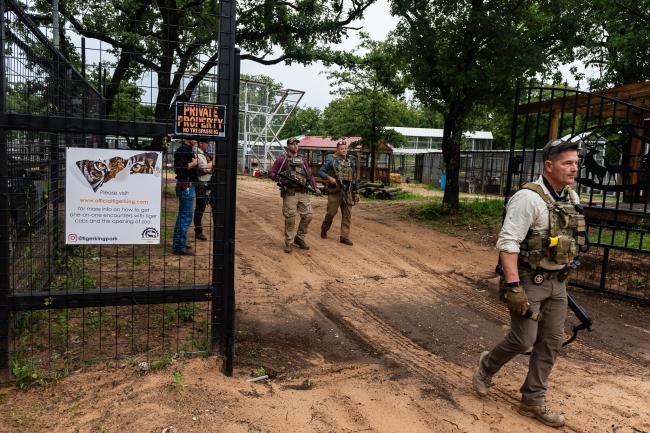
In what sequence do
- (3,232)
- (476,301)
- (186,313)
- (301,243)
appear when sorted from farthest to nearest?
(301,243) → (476,301) → (186,313) → (3,232)

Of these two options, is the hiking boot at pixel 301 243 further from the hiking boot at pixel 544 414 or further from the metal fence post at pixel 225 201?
the hiking boot at pixel 544 414

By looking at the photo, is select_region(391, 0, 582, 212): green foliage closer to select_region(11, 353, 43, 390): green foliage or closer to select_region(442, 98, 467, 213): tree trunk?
select_region(442, 98, 467, 213): tree trunk

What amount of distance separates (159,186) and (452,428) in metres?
2.65

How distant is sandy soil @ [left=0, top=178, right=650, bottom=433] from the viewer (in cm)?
329

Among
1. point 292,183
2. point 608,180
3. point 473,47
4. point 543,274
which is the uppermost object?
point 473,47

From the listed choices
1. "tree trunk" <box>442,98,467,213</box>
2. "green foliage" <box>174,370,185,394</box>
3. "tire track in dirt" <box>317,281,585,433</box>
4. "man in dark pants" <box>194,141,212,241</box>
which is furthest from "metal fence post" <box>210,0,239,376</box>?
"tree trunk" <box>442,98,467,213</box>

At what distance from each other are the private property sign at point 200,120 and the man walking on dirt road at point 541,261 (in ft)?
6.99

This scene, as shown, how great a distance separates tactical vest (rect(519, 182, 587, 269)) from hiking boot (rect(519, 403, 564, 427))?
1010 millimetres

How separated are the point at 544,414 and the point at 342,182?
6.36m

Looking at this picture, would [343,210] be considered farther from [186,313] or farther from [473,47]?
[473,47]

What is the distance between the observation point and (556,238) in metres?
3.46

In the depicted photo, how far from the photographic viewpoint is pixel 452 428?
11.3ft

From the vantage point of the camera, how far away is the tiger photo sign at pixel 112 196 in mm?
3480

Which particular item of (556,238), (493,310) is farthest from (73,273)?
(556,238)
